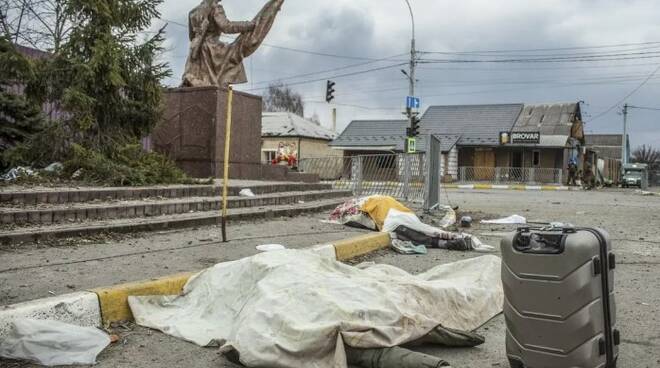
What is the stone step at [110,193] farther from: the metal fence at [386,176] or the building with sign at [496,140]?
the building with sign at [496,140]

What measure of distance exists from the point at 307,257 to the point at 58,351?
1679 mm

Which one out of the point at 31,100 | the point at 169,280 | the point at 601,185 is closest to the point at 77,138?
the point at 31,100

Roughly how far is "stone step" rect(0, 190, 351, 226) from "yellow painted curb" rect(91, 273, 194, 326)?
2.86 metres

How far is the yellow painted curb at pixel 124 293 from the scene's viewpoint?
161 inches

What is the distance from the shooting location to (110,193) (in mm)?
8383

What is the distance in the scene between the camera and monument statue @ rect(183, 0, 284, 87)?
14555mm

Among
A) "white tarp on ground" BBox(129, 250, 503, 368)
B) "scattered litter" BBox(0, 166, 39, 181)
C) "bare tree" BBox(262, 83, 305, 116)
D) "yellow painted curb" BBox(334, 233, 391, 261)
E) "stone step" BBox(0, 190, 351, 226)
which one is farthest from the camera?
"bare tree" BBox(262, 83, 305, 116)

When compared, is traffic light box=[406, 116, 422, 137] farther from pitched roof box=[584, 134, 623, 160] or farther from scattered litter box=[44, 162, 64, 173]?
pitched roof box=[584, 134, 623, 160]

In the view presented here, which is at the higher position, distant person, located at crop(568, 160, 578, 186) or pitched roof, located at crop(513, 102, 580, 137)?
pitched roof, located at crop(513, 102, 580, 137)

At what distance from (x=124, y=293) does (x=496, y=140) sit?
41059 millimetres

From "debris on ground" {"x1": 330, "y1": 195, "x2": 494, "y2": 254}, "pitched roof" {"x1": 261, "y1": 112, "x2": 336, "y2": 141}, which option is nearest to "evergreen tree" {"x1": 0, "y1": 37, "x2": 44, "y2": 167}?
"debris on ground" {"x1": 330, "y1": 195, "x2": 494, "y2": 254}

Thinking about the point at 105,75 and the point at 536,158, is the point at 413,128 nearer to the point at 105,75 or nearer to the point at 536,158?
the point at 105,75

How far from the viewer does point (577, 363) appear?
9.53 ft

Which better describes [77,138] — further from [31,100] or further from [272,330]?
[272,330]
